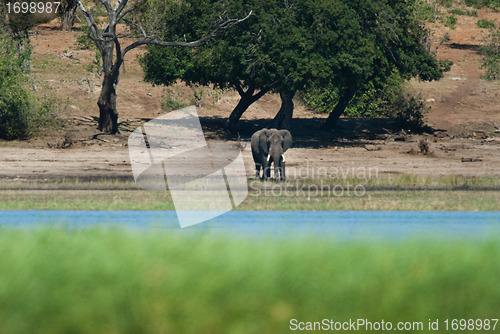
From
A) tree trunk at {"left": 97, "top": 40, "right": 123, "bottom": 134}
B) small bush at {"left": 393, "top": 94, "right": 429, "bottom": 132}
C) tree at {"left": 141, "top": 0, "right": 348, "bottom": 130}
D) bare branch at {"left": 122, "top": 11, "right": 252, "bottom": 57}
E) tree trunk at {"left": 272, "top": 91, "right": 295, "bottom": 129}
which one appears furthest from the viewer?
small bush at {"left": 393, "top": 94, "right": 429, "bottom": 132}

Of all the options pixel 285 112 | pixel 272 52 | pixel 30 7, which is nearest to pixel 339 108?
pixel 285 112

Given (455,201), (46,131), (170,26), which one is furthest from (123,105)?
(455,201)

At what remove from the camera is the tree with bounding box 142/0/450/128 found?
30.4 meters

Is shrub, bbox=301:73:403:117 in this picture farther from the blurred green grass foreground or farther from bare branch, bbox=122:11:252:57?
the blurred green grass foreground

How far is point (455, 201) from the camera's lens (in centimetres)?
1912

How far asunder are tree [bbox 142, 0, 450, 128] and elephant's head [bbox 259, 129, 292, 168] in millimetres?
6009

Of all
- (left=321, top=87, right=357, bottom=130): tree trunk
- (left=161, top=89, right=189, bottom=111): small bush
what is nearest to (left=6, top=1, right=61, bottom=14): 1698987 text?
(left=161, top=89, right=189, bottom=111): small bush

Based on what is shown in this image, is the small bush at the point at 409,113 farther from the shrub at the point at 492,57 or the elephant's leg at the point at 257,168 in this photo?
the elephant's leg at the point at 257,168

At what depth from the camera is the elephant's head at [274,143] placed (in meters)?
23.1

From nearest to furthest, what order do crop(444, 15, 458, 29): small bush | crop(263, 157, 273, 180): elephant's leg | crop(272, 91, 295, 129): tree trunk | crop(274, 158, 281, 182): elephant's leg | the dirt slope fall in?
crop(274, 158, 281, 182): elephant's leg < crop(263, 157, 273, 180): elephant's leg < the dirt slope < crop(272, 91, 295, 129): tree trunk < crop(444, 15, 458, 29): small bush

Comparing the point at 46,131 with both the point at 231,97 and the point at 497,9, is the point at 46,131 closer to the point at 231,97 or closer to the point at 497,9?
the point at 231,97

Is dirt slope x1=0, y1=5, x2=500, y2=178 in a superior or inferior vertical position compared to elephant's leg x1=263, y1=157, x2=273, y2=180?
inferior

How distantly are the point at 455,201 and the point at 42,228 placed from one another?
522 inches

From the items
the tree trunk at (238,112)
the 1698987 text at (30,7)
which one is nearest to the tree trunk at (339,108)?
the tree trunk at (238,112)
